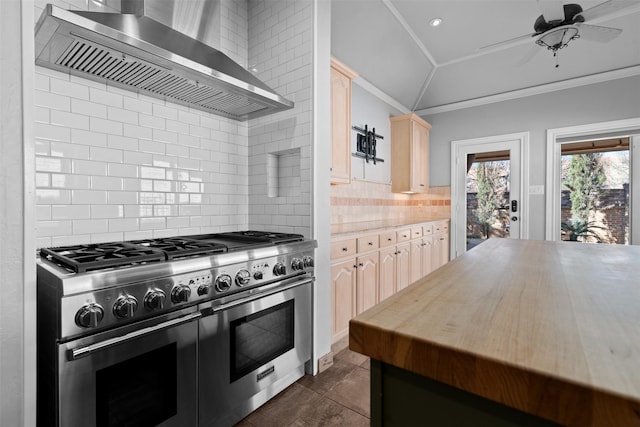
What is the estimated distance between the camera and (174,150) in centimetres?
208

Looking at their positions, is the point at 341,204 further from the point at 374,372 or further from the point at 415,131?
the point at 374,372

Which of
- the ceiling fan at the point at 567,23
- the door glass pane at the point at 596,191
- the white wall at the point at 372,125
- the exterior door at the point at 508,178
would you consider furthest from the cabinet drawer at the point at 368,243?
the door glass pane at the point at 596,191

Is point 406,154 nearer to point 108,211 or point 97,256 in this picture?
point 108,211

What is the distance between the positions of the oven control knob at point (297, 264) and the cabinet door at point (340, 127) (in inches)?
41.4

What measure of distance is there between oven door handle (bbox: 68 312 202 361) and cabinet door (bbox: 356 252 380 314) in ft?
5.01

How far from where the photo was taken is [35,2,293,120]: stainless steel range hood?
1.29 m

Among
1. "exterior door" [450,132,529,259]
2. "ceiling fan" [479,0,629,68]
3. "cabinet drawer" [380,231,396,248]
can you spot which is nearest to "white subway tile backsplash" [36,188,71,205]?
"cabinet drawer" [380,231,396,248]

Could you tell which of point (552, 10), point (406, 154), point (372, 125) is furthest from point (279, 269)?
point (406, 154)

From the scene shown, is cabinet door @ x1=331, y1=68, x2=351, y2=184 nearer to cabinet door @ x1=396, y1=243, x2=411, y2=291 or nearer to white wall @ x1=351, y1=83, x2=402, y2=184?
white wall @ x1=351, y1=83, x2=402, y2=184

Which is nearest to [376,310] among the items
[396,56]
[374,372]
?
[374,372]

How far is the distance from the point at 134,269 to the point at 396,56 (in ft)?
12.0

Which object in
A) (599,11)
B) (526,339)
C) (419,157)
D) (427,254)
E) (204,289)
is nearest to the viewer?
(526,339)

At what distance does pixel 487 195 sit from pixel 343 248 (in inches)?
128

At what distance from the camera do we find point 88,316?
43.2 inches
